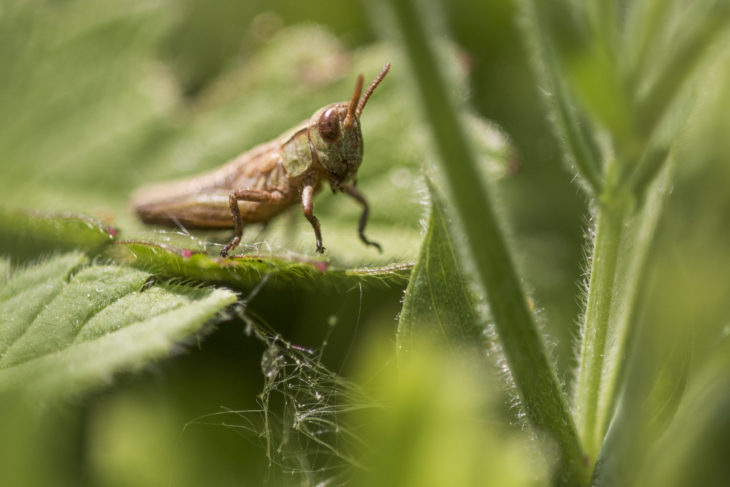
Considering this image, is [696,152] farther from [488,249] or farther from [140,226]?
[140,226]

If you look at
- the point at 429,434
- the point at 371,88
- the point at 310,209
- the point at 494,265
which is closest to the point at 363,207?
the point at 310,209

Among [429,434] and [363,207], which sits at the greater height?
[429,434]

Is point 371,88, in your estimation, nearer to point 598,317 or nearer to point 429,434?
point 598,317

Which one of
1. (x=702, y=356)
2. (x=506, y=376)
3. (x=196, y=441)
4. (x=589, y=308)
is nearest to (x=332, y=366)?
(x=196, y=441)

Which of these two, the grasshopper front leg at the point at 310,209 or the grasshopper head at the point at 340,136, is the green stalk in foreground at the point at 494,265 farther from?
the grasshopper head at the point at 340,136

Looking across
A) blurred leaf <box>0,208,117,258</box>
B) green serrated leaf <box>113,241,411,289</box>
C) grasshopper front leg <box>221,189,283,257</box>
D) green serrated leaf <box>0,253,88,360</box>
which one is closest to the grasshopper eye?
grasshopper front leg <box>221,189,283,257</box>

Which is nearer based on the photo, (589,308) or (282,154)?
(589,308)

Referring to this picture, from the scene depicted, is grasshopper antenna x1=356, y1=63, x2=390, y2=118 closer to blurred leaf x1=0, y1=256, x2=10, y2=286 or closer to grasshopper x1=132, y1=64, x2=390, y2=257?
grasshopper x1=132, y1=64, x2=390, y2=257
